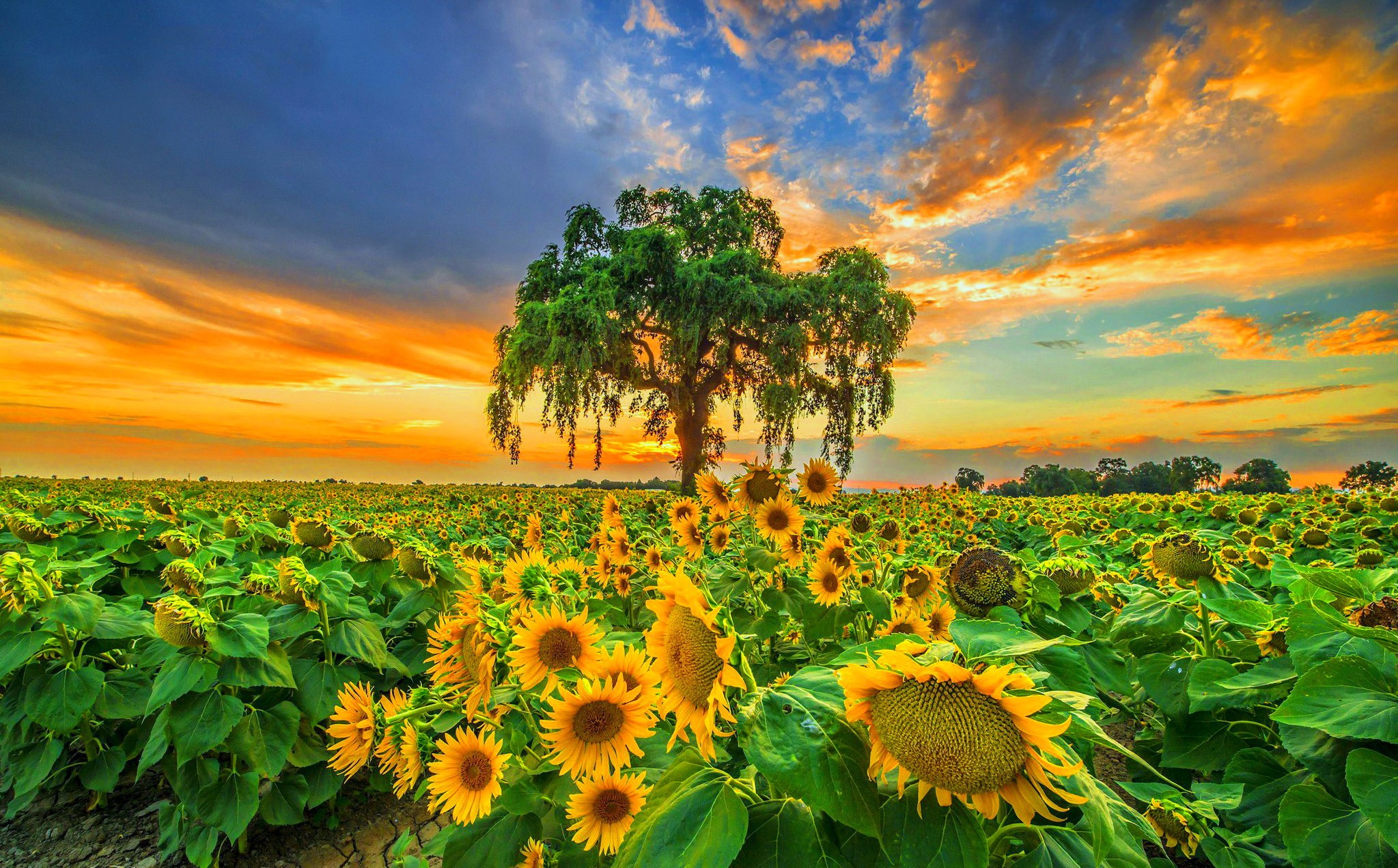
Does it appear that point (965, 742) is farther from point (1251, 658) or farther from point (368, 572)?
point (368, 572)

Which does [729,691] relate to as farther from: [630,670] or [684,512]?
[684,512]

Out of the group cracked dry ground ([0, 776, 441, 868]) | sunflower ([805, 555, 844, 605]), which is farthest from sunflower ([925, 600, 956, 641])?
cracked dry ground ([0, 776, 441, 868])

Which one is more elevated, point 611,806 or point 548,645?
point 548,645

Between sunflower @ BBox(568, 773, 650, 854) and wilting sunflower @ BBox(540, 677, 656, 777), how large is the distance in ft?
0.19

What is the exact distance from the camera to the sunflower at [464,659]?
148 cm

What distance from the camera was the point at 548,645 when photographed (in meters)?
1.45

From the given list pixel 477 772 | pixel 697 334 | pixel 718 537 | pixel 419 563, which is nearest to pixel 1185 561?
pixel 718 537

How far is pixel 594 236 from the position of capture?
22.0m

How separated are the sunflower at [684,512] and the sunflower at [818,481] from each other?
0.58 m

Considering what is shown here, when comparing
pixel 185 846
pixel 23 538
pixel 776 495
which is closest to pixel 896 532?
pixel 776 495

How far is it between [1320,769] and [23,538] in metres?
5.54

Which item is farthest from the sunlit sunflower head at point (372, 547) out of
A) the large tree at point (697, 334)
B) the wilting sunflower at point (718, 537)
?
the large tree at point (697, 334)

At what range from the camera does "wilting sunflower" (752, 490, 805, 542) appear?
229 cm

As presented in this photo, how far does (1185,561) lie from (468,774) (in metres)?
2.65
